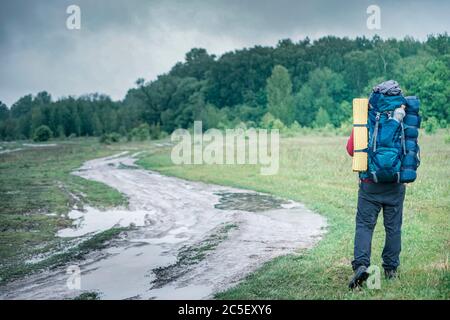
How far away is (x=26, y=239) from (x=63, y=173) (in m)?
17.3

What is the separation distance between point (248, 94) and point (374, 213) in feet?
286

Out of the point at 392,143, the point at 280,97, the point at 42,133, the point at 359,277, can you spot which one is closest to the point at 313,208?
the point at 359,277

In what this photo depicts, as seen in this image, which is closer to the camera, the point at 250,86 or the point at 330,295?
the point at 330,295

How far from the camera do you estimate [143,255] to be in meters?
9.78

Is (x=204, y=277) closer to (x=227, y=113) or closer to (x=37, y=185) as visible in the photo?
(x=37, y=185)

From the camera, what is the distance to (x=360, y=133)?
6215mm

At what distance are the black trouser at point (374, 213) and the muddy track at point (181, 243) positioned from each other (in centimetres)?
217

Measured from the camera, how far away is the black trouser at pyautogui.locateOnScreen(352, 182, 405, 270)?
629cm

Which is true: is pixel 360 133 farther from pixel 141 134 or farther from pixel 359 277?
pixel 141 134

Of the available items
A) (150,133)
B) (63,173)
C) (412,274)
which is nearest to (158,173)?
(63,173)

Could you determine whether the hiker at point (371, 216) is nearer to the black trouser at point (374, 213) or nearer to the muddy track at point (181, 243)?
the black trouser at point (374, 213)

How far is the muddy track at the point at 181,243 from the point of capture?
24.9 feet

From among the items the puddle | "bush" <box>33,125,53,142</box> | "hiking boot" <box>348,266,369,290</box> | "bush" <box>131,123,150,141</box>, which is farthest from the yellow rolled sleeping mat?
"bush" <box>33,125,53,142</box>

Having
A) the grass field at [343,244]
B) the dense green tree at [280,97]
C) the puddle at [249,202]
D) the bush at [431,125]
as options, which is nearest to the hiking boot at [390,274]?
the grass field at [343,244]
